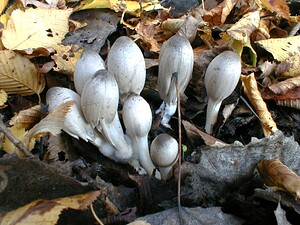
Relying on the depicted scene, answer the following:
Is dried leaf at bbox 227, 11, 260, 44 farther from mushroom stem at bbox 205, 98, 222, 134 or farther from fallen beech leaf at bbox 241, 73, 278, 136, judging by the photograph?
mushroom stem at bbox 205, 98, 222, 134

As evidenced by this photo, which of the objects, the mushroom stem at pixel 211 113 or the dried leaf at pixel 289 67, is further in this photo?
the dried leaf at pixel 289 67

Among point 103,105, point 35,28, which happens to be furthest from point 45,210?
point 35,28

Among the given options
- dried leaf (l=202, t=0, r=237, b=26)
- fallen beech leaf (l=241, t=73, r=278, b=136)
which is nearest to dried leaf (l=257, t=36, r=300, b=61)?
fallen beech leaf (l=241, t=73, r=278, b=136)

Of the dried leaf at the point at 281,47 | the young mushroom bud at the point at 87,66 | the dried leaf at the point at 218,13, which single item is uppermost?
the young mushroom bud at the point at 87,66

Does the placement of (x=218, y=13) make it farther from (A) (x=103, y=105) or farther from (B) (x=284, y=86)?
(A) (x=103, y=105)

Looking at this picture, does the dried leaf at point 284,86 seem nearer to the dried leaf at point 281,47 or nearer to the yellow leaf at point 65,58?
the dried leaf at point 281,47

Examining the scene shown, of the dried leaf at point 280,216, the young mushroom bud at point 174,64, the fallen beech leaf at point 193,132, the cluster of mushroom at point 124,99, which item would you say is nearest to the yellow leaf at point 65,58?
the cluster of mushroom at point 124,99
